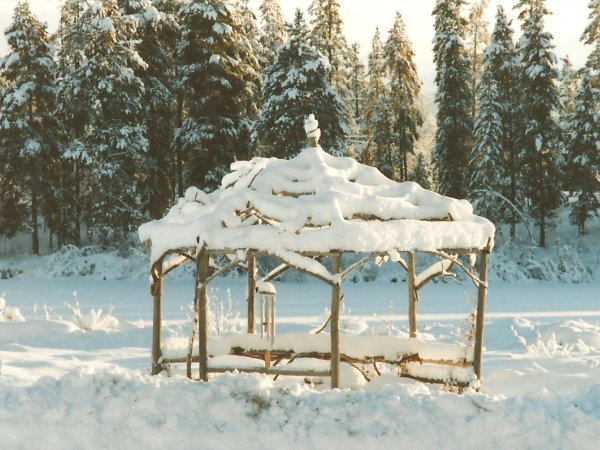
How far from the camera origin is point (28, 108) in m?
31.2

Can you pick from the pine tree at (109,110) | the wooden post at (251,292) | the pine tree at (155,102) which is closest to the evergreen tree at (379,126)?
the pine tree at (155,102)

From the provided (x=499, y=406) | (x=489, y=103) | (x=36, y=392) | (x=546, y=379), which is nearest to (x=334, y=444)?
(x=499, y=406)

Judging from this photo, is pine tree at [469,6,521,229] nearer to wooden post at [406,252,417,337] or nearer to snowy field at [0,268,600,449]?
wooden post at [406,252,417,337]

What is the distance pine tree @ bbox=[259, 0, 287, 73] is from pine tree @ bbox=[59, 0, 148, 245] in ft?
36.4

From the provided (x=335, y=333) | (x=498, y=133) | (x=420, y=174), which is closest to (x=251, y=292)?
(x=335, y=333)

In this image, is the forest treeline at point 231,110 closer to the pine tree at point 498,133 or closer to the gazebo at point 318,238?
the pine tree at point 498,133

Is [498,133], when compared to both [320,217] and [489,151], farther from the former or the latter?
[320,217]

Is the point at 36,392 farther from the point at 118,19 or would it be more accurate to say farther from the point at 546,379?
the point at 118,19

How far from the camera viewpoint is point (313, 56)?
25.0m

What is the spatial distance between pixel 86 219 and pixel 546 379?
23.9m

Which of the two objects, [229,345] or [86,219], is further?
[86,219]

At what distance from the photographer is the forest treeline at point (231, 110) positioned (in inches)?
→ 990

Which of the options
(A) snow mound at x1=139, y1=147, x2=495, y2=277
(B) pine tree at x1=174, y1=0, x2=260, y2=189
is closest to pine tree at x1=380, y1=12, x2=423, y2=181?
(B) pine tree at x1=174, y1=0, x2=260, y2=189

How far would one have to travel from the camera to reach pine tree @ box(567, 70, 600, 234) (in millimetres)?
31062
